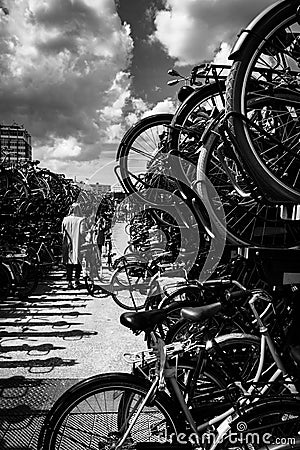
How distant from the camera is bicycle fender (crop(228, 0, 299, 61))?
2357mm

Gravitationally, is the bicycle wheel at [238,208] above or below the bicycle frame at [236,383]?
above

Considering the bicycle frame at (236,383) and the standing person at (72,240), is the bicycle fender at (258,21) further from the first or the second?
the standing person at (72,240)

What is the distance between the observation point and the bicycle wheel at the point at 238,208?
3.21 m

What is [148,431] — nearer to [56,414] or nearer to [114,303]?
[56,414]

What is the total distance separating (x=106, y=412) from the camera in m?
3.02

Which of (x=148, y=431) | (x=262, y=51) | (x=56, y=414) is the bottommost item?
(x=148, y=431)

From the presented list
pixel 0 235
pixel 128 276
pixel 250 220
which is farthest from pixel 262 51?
pixel 0 235

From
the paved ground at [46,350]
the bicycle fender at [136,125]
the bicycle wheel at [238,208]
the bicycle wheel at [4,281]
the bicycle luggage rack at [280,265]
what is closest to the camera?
the bicycle luggage rack at [280,265]

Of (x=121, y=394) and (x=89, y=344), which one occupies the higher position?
(x=121, y=394)

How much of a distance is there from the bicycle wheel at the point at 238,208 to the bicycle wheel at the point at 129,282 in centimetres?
469

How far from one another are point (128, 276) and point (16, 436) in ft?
16.4

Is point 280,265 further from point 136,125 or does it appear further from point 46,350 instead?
point 46,350

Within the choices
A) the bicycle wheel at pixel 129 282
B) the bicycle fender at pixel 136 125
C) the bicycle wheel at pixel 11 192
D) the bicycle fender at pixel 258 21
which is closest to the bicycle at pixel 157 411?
the bicycle fender at pixel 258 21

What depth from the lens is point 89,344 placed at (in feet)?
20.7
